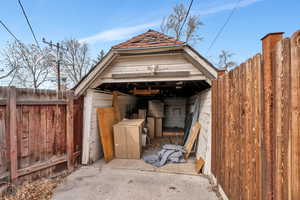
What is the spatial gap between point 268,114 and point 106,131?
400 cm

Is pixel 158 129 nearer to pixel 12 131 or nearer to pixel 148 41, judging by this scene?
pixel 148 41

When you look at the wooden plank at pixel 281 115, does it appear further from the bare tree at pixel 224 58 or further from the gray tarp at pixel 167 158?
the bare tree at pixel 224 58

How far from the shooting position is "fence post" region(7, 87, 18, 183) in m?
2.52

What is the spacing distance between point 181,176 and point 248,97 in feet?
8.40

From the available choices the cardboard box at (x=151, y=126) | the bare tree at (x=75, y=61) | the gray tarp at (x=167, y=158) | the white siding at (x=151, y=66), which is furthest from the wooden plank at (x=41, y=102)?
the bare tree at (x=75, y=61)

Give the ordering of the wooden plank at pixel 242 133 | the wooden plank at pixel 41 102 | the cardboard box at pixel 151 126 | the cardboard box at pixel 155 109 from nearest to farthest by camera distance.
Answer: the wooden plank at pixel 242 133, the wooden plank at pixel 41 102, the cardboard box at pixel 151 126, the cardboard box at pixel 155 109

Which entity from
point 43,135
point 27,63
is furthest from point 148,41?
point 27,63

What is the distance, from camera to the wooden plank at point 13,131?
2.53m

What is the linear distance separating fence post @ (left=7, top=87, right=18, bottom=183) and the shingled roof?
235cm

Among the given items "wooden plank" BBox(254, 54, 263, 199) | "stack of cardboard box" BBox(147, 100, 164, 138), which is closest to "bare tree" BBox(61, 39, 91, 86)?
"stack of cardboard box" BBox(147, 100, 164, 138)

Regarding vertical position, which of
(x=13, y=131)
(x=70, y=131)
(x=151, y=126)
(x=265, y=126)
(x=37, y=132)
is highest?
(x=265, y=126)

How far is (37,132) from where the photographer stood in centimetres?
296

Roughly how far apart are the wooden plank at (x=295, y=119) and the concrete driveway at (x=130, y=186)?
2.03 metres

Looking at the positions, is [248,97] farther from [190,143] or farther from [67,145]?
[67,145]
